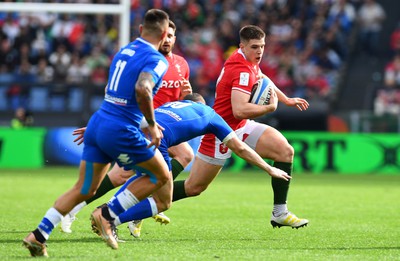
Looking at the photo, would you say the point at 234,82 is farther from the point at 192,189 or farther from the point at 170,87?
the point at 192,189

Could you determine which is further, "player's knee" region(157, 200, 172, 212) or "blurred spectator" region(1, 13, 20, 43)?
"blurred spectator" region(1, 13, 20, 43)

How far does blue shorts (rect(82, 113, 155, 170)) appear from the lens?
7.59m

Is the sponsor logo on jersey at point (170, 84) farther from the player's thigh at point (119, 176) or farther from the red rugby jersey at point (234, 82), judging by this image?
the player's thigh at point (119, 176)

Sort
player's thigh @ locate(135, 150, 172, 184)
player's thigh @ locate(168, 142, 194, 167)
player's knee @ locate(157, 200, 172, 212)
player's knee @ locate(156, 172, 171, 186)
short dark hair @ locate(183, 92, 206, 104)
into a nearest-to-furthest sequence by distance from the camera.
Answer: player's thigh @ locate(135, 150, 172, 184)
player's knee @ locate(156, 172, 171, 186)
player's knee @ locate(157, 200, 172, 212)
short dark hair @ locate(183, 92, 206, 104)
player's thigh @ locate(168, 142, 194, 167)

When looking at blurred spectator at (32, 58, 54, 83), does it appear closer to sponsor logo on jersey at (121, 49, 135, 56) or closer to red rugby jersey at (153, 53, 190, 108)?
red rugby jersey at (153, 53, 190, 108)

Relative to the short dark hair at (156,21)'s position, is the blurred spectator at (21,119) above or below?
below

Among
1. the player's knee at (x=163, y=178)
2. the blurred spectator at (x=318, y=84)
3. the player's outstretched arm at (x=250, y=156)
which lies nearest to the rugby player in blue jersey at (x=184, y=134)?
the player's outstretched arm at (x=250, y=156)

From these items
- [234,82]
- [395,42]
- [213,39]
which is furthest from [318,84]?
[234,82]

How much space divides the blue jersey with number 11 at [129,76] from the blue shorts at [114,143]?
0.25 feet

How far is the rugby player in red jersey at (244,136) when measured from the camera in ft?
32.6

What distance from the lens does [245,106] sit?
980cm

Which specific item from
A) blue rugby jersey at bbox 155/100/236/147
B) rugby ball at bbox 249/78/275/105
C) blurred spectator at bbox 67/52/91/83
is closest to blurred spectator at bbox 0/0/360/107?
blurred spectator at bbox 67/52/91/83

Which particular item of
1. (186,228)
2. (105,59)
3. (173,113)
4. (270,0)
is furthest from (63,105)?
(173,113)

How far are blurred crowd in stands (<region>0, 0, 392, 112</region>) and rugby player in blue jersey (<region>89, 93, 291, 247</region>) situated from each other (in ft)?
45.2
